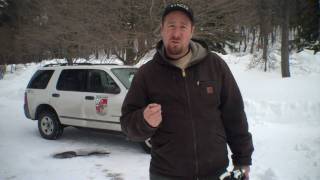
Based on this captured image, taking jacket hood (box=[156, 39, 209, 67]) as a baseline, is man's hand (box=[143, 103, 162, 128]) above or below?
below

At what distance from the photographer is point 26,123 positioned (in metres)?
12.4

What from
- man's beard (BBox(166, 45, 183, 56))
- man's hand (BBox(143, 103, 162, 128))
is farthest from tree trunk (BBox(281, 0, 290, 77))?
man's hand (BBox(143, 103, 162, 128))

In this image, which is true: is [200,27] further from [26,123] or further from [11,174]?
[11,174]

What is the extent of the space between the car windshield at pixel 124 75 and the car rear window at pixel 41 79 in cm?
212

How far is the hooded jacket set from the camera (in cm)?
273

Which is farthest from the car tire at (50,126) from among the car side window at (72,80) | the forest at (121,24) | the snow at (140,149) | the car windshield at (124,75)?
the forest at (121,24)

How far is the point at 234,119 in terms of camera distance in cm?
293

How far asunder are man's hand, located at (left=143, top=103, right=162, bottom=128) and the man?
9 centimetres

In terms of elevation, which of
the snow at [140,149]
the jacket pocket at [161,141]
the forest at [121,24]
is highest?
the forest at [121,24]

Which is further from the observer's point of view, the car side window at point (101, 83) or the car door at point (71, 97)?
the car door at point (71, 97)

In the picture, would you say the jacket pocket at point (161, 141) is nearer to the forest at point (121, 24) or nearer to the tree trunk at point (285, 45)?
the forest at point (121, 24)

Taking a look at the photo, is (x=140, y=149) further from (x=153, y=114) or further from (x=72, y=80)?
(x=153, y=114)

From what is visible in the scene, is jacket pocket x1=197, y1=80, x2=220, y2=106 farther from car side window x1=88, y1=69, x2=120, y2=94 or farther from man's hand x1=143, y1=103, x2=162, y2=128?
car side window x1=88, y1=69, x2=120, y2=94

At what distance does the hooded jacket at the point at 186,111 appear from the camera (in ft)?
8.97
